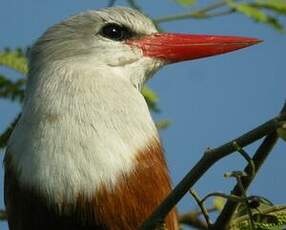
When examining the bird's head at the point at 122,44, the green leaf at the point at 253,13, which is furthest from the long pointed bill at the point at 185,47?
the green leaf at the point at 253,13

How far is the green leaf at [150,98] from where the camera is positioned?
3963 millimetres

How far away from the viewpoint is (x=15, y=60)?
11.7 ft

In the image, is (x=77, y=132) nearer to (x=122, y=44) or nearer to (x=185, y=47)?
(x=122, y=44)

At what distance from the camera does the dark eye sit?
4.12 meters

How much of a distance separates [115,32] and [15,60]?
76 cm

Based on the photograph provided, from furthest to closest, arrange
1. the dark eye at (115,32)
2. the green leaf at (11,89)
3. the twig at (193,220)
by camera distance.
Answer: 1. the dark eye at (115,32)
2. the twig at (193,220)
3. the green leaf at (11,89)

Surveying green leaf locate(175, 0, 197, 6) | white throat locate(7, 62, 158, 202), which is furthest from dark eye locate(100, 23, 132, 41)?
green leaf locate(175, 0, 197, 6)

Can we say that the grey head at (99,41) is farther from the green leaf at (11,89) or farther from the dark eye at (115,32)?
the green leaf at (11,89)

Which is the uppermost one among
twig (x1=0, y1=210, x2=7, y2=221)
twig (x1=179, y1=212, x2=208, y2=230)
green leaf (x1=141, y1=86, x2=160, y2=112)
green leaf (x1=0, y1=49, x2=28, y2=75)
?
green leaf (x1=0, y1=49, x2=28, y2=75)

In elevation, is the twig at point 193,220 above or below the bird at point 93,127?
below

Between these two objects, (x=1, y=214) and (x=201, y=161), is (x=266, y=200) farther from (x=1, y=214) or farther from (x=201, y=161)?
(x=1, y=214)

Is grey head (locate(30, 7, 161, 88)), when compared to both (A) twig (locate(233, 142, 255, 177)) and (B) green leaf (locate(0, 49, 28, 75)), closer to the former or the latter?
(B) green leaf (locate(0, 49, 28, 75))

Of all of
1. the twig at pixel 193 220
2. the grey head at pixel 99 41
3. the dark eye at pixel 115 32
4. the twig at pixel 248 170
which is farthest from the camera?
the dark eye at pixel 115 32

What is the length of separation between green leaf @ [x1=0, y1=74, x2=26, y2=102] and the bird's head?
398 mm
